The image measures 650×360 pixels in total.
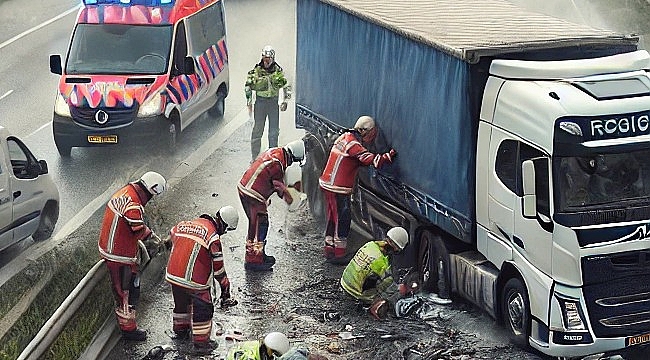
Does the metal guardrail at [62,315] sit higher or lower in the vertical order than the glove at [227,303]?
higher

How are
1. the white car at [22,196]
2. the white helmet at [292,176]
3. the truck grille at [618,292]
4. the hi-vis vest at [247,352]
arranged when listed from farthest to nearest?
the white helmet at [292,176], the white car at [22,196], the truck grille at [618,292], the hi-vis vest at [247,352]

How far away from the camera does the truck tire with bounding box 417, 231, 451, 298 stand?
12.4 m

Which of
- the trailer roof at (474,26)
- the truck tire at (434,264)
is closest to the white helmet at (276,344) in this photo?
the truck tire at (434,264)

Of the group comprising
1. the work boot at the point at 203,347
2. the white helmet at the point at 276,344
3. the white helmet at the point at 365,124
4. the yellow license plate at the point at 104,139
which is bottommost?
the work boot at the point at 203,347

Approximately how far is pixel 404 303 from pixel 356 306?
0.56 metres

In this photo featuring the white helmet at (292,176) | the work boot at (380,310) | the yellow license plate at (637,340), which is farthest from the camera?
the white helmet at (292,176)

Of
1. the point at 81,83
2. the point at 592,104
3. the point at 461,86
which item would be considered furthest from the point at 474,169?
the point at 81,83

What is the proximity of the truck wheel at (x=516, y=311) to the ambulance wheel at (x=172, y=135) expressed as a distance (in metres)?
7.89

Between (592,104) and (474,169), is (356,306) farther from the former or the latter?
(592,104)

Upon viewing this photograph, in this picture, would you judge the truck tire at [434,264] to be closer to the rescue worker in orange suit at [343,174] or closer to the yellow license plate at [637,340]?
the rescue worker in orange suit at [343,174]

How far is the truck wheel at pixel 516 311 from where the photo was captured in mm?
11000

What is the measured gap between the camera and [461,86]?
38.2ft

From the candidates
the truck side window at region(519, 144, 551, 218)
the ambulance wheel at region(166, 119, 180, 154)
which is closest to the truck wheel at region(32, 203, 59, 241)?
the ambulance wheel at region(166, 119, 180, 154)

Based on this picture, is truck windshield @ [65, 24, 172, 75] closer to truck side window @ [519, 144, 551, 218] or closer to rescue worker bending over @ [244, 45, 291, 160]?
rescue worker bending over @ [244, 45, 291, 160]
